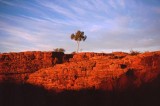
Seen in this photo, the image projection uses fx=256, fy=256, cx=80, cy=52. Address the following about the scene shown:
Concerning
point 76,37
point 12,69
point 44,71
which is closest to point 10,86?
point 12,69

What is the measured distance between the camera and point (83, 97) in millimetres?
17859

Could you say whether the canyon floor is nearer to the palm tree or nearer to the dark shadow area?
the dark shadow area

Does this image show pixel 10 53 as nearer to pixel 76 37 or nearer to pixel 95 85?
pixel 95 85

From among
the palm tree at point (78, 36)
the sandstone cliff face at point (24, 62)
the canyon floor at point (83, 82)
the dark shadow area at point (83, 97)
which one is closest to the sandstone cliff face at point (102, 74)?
the canyon floor at point (83, 82)

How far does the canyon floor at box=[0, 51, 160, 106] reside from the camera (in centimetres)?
1775

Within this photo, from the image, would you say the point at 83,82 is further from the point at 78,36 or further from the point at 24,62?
the point at 78,36

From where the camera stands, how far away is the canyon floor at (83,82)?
1775 cm

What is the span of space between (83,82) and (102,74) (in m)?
1.49

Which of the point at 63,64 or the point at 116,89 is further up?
the point at 63,64

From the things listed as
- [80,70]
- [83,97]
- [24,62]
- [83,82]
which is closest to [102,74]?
[83,82]

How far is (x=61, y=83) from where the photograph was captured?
18781 millimetres

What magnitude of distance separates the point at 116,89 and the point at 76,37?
25399 millimetres

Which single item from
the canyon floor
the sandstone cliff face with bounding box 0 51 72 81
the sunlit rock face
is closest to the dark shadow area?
the canyon floor

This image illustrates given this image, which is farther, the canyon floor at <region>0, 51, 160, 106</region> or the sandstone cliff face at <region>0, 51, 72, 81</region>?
the sandstone cliff face at <region>0, 51, 72, 81</region>
